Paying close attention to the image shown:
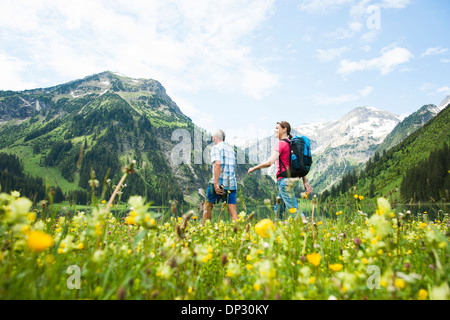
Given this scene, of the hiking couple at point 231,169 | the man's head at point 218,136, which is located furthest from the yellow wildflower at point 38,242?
the man's head at point 218,136

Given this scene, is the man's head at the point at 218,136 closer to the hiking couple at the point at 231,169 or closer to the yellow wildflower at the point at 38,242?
the hiking couple at the point at 231,169

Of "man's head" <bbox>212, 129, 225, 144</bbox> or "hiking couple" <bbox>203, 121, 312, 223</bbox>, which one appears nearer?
"hiking couple" <bbox>203, 121, 312, 223</bbox>

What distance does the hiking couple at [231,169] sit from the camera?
7.31 metres

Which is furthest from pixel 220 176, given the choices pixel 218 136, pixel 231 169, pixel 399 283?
pixel 399 283

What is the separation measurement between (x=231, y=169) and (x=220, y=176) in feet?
3.09

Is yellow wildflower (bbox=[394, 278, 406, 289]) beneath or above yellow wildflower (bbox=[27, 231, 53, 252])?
beneath

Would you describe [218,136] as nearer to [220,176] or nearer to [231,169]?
[231,169]

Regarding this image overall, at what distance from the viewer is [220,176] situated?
8430mm

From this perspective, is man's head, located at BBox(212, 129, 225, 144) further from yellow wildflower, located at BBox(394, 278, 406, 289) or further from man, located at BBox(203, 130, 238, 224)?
yellow wildflower, located at BBox(394, 278, 406, 289)

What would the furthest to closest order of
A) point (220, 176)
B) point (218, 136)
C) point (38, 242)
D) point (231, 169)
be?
point (231, 169) < point (218, 136) < point (220, 176) < point (38, 242)

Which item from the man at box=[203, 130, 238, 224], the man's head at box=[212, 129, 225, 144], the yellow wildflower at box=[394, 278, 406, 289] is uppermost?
the man's head at box=[212, 129, 225, 144]

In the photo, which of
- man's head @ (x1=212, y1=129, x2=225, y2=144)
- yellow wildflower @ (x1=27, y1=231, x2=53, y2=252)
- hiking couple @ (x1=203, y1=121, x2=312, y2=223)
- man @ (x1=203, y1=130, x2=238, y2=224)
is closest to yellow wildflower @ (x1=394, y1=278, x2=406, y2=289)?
yellow wildflower @ (x1=27, y1=231, x2=53, y2=252)

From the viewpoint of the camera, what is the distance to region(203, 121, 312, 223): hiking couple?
731 cm
